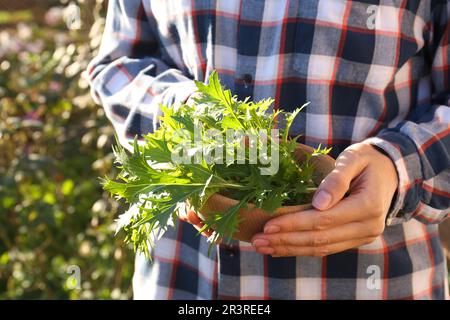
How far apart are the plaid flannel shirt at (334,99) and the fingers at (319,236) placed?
0.39 feet

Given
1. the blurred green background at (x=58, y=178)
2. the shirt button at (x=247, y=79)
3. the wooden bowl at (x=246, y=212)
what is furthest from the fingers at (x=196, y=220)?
the blurred green background at (x=58, y=178)

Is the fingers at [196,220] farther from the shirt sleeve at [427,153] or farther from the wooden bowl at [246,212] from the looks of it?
the shirt sleeve at [427,153]

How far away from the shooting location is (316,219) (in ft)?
3.56

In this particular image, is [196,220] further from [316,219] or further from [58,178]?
[58,178]

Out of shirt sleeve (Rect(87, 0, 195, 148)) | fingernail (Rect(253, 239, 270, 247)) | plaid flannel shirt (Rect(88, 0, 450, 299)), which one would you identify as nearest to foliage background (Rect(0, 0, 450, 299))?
shirt sleeve (Rect(87, 0, 195, 148))

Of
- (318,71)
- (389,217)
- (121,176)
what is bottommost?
(389,217)

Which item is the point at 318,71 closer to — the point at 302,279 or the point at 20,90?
the point at 302,279

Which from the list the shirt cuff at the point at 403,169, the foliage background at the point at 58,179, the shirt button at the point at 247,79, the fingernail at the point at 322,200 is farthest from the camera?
the foliage background at the point at 58,179

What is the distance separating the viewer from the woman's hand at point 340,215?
3.56 ft

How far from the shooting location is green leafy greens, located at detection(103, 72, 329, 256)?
109 cm

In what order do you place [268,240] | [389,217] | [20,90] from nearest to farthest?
[268,240] < [389,217] < [20,90]

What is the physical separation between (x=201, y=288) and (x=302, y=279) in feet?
0.69
